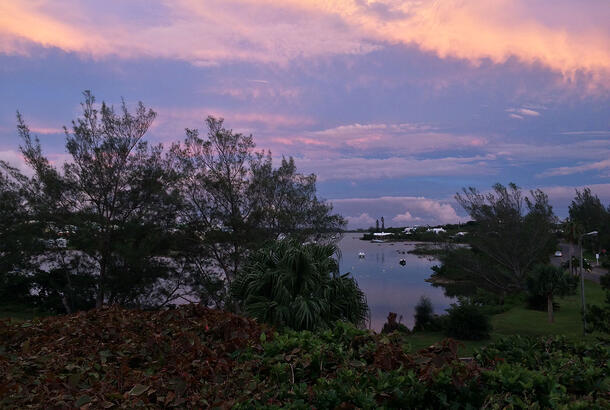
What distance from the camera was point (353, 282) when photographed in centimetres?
1111

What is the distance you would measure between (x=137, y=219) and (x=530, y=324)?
2479 centimetres

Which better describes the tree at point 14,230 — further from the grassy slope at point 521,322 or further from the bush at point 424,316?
the bush at point 424,316

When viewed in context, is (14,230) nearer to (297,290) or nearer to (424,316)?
(297,290)

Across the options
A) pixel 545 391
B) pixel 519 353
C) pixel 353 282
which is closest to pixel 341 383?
pixel 545 391

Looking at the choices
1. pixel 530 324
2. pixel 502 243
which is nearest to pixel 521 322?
pixel 530 324

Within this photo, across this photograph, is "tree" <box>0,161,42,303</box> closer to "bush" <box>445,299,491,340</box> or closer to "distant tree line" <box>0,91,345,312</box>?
"distant tree line" <box>0,91,345,312</box>

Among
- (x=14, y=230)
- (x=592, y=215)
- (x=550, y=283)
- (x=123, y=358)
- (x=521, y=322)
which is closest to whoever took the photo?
(x=123, y=358)

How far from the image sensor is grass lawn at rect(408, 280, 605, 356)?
25.2 meters

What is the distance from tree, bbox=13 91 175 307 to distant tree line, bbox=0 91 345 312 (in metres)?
0.05

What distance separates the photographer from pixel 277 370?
3938 millimetres

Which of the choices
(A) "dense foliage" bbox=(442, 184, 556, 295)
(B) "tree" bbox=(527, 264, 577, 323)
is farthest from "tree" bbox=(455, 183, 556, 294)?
(B) "tree" bbox=(527, 264, 577, 323)

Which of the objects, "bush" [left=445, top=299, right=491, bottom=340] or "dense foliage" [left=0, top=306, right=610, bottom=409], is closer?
"dense foliage" [left=0, top=306, right=610, bottom=409]

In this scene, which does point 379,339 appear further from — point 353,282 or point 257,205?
point 257,205

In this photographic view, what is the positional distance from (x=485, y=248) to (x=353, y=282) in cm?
4019
